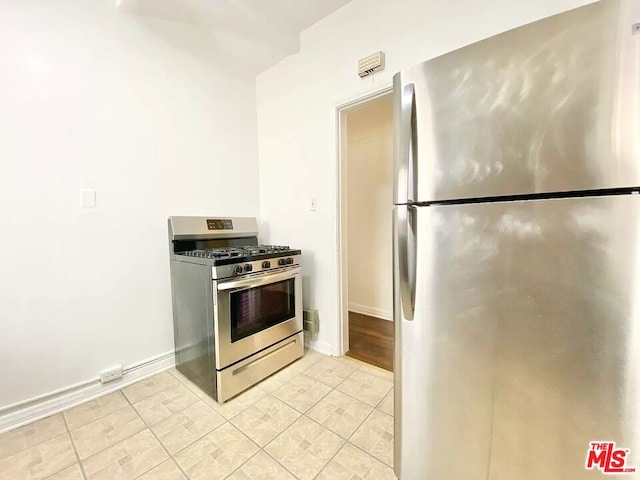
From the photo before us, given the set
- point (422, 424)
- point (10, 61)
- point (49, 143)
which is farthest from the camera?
point (49, 143)

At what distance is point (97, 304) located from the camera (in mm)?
1726

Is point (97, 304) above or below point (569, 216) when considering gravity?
below

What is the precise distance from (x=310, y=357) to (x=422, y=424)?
56.3 inches

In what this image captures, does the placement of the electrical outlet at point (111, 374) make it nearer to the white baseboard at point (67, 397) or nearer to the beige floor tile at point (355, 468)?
the white baseboard at point (67, 397)

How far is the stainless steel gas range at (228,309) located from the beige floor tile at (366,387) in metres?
0.51

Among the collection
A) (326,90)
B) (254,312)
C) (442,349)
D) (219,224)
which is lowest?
(254,312)

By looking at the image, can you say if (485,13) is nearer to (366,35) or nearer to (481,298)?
(366,35)

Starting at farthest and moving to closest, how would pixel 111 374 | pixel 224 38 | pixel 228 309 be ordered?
1. pixel 224 38
2. pixel 111 374
3. pixel 228 309

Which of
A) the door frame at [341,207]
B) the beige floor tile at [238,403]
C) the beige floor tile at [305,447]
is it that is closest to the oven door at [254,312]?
the beige floor tile at [238,403]

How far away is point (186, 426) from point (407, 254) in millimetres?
1537

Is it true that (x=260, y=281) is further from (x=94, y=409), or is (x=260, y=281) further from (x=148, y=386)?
(x=94, y=409)

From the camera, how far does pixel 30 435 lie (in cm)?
138

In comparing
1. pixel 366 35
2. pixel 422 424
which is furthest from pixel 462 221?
pixel 366 35

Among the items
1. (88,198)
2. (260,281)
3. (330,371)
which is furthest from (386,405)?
(88,198)
